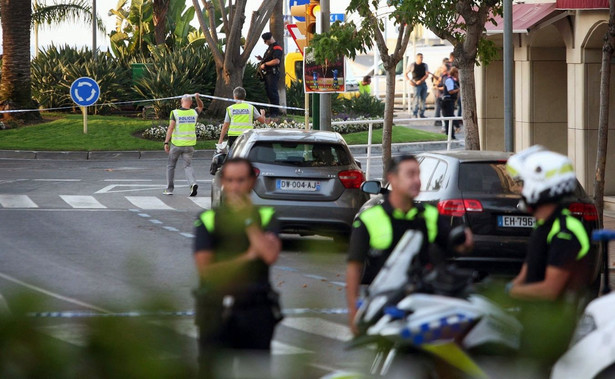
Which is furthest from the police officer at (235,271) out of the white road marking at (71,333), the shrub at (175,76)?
the shrub at (175,76)

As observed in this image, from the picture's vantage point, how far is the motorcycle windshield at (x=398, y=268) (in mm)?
4137

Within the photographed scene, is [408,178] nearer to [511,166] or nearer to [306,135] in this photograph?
[511,166]

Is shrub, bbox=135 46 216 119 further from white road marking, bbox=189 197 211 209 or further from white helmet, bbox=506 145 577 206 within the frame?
white helmet, bbox=506 145 577 206

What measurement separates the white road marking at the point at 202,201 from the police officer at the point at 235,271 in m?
13.3

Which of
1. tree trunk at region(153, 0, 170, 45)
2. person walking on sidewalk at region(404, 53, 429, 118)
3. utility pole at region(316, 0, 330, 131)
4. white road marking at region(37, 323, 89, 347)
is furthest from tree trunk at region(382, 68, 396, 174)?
tree trunk at region(153, 0, 170, 45)

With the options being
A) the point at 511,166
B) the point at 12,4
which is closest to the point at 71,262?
the point at 511,166

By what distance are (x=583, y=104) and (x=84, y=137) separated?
1543cm

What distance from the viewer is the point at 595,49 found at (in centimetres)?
1728

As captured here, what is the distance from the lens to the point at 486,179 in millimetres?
10320

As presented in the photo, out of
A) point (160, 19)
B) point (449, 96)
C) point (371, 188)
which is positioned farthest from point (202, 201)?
point (160, 19)

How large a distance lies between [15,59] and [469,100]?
17.6 m

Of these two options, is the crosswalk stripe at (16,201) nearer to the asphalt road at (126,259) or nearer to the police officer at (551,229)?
the asphalt road at (126,259)

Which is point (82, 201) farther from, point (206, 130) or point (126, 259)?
point (126, 259)

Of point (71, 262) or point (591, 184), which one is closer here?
point (71, 262)
